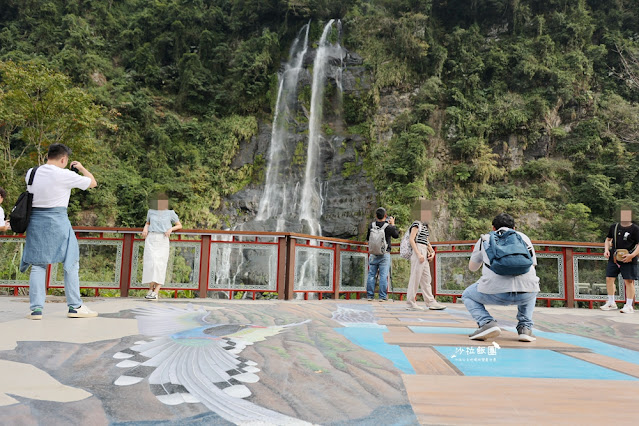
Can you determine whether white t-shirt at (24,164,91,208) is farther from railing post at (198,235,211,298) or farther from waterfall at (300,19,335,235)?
waterfall at (300,19,335,235)

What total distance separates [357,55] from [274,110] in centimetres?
526

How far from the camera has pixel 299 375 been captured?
2.34 metres

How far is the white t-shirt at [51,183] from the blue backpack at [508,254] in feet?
12.6

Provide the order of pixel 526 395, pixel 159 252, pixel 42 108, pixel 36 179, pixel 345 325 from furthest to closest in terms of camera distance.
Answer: pixel 42 108 → pixel 159 252 → pixel 345 325 → pixel 36 179 → pixel 526 395

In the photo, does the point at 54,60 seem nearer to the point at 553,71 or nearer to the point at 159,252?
the point at 159,252

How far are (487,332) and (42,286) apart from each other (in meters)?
4.35

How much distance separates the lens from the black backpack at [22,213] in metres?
3.92

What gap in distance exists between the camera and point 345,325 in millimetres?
4332

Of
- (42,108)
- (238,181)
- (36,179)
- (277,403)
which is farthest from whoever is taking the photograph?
(238,181)

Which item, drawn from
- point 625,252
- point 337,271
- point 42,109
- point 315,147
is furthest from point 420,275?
point 315,147

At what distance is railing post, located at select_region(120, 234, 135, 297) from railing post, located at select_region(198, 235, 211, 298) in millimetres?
1288

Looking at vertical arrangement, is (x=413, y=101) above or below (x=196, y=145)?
above

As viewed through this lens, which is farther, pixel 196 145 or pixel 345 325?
pixel 196 145

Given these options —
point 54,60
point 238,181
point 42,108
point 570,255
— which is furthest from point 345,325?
point 54,60
